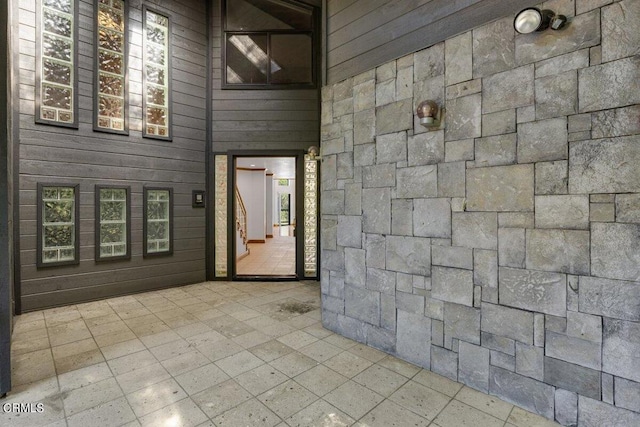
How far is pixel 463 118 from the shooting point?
2.07 metres

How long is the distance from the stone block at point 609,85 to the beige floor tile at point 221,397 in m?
2.59

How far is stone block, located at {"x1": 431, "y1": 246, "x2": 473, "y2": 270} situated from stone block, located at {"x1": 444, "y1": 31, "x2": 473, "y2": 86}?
3.81 ft

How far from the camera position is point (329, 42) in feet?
9.81

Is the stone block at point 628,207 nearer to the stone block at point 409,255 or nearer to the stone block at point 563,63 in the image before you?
the stone block at point 563,63

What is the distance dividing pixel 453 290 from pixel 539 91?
134 centimetres

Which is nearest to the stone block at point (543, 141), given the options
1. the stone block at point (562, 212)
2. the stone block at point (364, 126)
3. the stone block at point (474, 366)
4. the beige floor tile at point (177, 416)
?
the stone block at point (562, 212)

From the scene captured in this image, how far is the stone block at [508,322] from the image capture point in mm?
1816

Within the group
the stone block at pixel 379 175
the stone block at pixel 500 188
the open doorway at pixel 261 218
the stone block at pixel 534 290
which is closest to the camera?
the stone block at pixel 534 290

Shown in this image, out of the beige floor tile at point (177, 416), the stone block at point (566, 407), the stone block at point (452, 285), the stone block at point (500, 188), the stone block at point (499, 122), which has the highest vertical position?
the stone block at point (499, 122)

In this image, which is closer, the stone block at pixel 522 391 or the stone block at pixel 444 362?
the stone block at pixel 522 391

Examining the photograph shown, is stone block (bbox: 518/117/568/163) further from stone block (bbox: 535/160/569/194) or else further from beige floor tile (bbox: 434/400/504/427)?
beige floor tile (bbox: 434/400/504/427)

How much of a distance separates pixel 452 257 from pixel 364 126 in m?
1.32

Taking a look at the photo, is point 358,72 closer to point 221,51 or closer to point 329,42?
point 329,42

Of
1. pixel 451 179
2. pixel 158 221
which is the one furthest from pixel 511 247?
pixel 158 221
